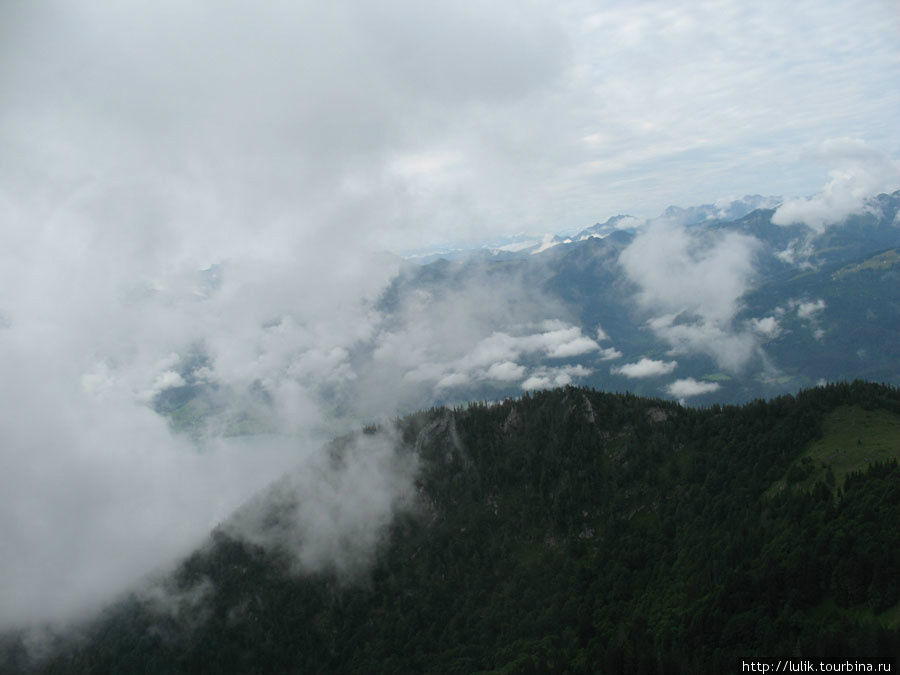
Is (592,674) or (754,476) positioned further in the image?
(754,476)

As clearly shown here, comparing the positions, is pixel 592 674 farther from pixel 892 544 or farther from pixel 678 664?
pixel 892 544

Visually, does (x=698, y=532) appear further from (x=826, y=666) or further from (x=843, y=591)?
(x=826, y=666)

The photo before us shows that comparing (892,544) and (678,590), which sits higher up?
(892,544)

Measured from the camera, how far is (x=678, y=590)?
573 ft

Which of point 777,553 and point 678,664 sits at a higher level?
point 777,553

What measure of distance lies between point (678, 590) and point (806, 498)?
4908 centimetres

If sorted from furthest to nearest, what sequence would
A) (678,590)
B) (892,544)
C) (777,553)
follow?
1. (678,590)
2. (777,553)
3. (892,544)

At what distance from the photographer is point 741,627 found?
138375 mm

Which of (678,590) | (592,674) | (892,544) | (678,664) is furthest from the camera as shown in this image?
(678,590)

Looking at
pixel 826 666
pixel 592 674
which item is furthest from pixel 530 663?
pixel 826 666

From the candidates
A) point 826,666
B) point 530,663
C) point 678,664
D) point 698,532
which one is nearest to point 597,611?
point 530,663

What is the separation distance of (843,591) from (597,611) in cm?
8658

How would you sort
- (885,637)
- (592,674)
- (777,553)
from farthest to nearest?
(592,674), (777,553), (885,637)

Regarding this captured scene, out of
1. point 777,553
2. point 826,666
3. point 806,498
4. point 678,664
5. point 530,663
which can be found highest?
point 806,498
